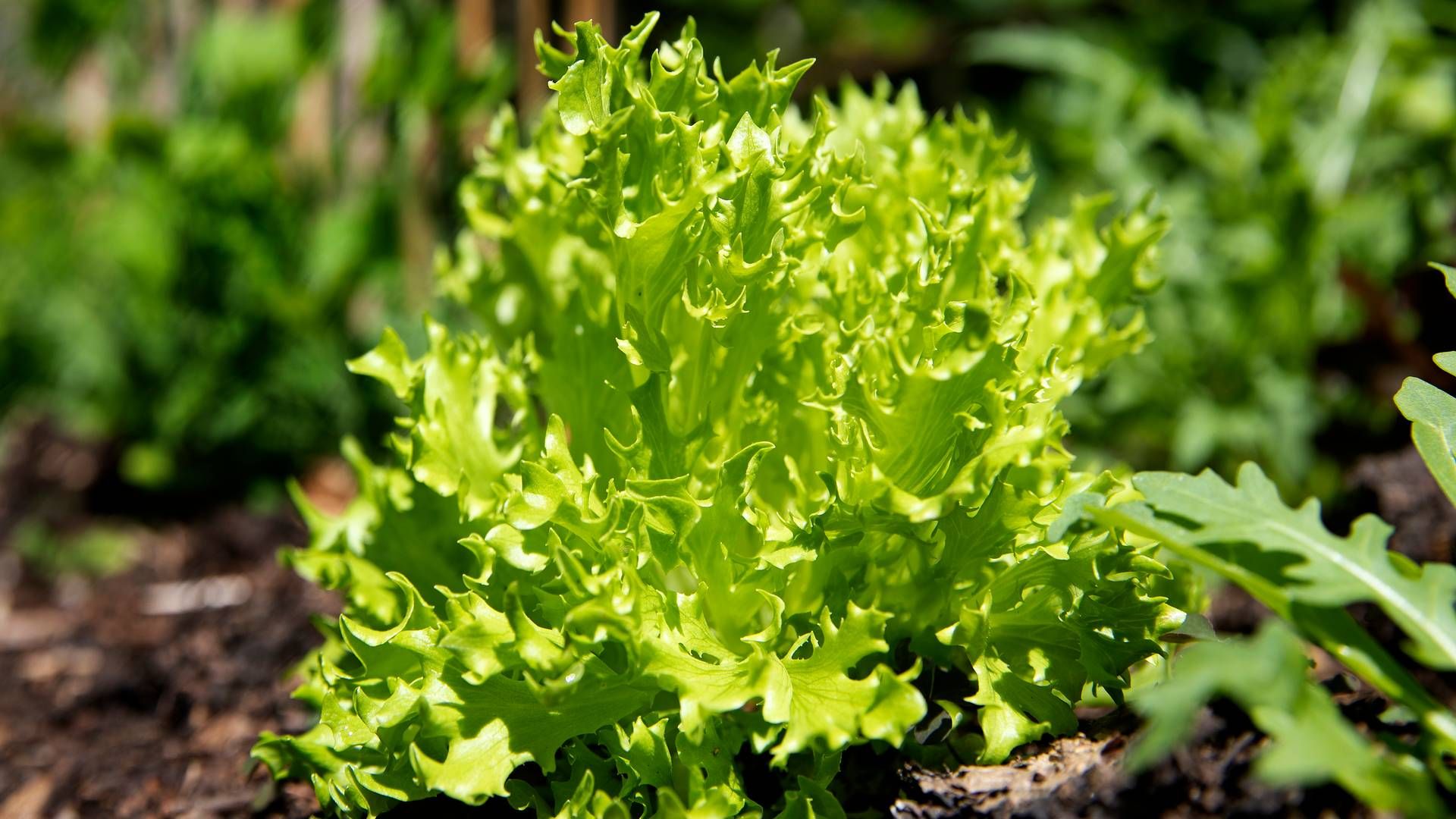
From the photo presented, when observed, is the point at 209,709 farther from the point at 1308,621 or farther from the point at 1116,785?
the point at 1308,621

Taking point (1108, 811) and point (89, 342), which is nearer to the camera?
point (1108, 811)

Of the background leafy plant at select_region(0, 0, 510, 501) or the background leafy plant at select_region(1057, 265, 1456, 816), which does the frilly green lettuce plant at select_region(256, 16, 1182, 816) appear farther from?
the background leafy plant at select_region(0, 0, 510, 501)

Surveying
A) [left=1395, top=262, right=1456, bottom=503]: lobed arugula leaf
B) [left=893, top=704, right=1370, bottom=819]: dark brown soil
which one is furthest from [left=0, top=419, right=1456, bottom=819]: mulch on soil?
[left=1395, top=262, right=1456, bottom=503]: lobed arugula leaf

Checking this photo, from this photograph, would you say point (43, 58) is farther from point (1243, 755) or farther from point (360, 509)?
point (1243, 755)

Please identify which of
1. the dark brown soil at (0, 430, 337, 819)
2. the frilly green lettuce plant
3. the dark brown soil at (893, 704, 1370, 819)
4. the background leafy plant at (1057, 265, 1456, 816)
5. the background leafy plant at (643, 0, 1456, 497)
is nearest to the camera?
the background leafy plant at (1057, 265, 1456, 816)

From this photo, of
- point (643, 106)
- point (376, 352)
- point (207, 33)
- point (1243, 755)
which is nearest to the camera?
Result: point (1243, 755)

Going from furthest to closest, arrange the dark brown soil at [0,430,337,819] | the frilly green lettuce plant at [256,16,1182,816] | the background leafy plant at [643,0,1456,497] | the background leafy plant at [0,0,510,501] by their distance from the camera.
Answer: the background leafy plant at [0,0,510,501] < the background leafy plant at [643,0,1456,497] < the dark brown soil at [0,430,337,819] < the frilly green lettuce plant at [256,16,1182,816]

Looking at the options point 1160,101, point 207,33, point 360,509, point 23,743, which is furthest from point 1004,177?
point 207,33

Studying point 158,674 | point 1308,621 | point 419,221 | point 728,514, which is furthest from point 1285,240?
point 158,674

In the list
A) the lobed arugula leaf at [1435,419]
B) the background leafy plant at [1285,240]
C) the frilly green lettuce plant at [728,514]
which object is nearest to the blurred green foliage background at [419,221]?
the background leafy plant at [1285,240]
